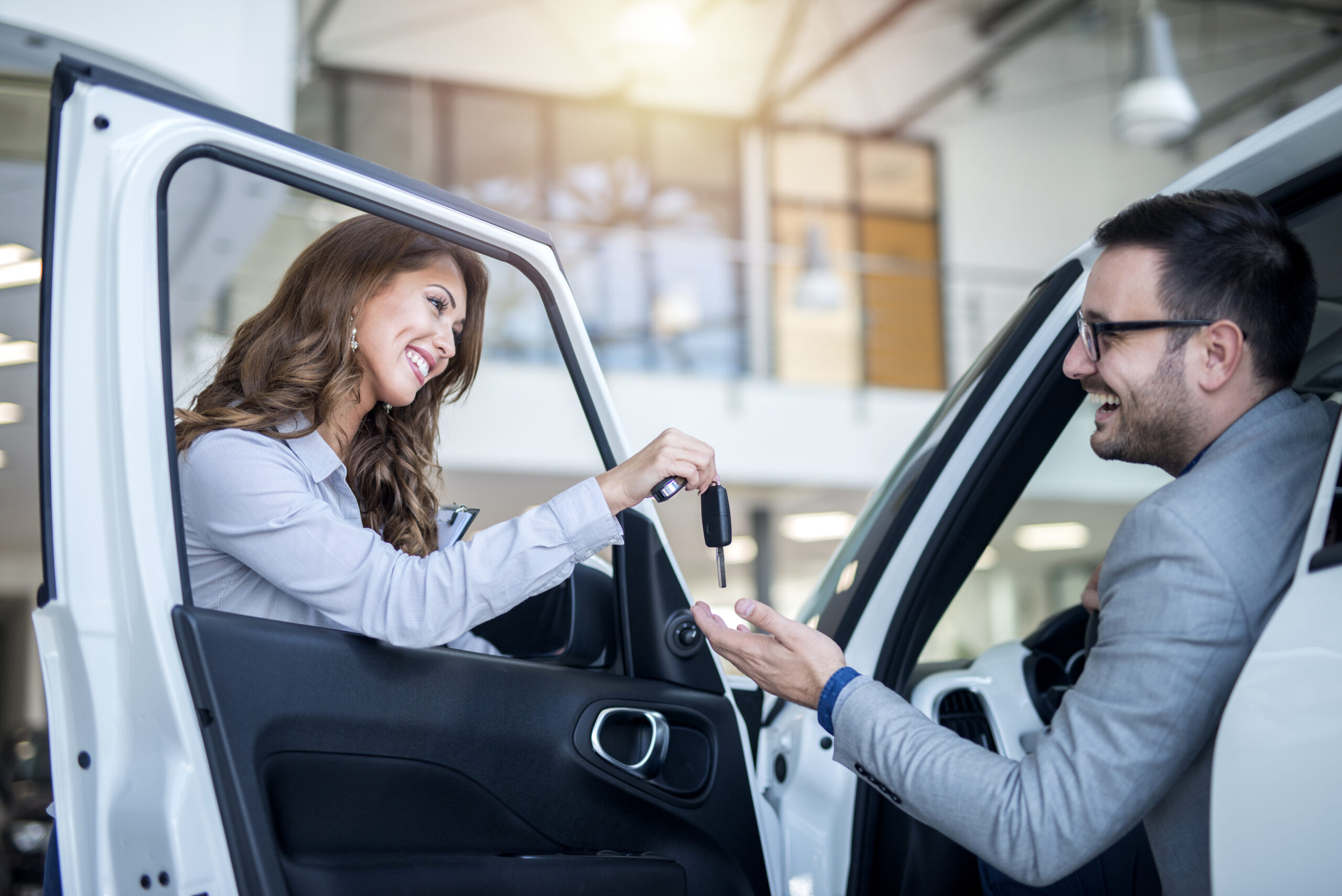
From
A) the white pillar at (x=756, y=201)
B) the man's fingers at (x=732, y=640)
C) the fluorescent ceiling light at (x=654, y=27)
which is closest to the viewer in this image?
the man's fingers at (x=732, y=640)

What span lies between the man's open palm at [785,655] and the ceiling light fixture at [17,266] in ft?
3.50

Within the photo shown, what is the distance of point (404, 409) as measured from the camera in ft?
5.65

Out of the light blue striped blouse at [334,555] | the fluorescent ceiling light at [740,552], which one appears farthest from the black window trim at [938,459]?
the fluorescent ceiling light at [740,552]

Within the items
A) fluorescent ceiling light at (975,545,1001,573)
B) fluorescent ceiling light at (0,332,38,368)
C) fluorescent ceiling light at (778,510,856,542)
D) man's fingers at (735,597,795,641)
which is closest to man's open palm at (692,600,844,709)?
man's fingers at (735,597,795,641)

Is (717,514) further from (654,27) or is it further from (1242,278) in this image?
(654,27)

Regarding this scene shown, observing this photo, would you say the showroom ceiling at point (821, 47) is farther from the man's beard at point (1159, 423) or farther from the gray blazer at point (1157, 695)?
the gray blazer at point (1157, 695)

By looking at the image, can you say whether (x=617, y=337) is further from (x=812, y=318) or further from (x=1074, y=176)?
(x=1074, y=176)

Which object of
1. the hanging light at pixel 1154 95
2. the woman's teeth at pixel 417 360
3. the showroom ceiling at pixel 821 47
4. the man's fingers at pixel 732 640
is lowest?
the man's fingers at pixel 732 640

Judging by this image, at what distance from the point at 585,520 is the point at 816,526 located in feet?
33.1

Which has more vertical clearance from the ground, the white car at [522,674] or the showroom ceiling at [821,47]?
the showroom ceiling at [821,47]

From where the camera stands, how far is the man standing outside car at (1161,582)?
1.01 metres

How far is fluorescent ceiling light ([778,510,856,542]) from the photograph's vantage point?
35.2 ft

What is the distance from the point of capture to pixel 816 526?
11180 mm

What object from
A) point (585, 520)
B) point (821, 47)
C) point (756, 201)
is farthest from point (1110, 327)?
point (756, 201)
